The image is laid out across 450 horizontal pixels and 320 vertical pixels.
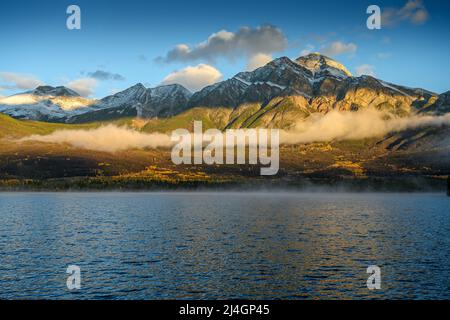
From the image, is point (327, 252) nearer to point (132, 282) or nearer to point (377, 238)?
point (377, 238)

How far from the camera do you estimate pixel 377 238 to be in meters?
107

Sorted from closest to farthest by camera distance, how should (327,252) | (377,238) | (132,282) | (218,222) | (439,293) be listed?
(439,293), (132,282), (327,252), (377,238), (218,222)

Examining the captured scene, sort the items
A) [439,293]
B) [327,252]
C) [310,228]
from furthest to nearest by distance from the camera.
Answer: [310,228]
[327,252]
[439,293]

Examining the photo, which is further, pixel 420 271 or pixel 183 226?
pixel 183 226
